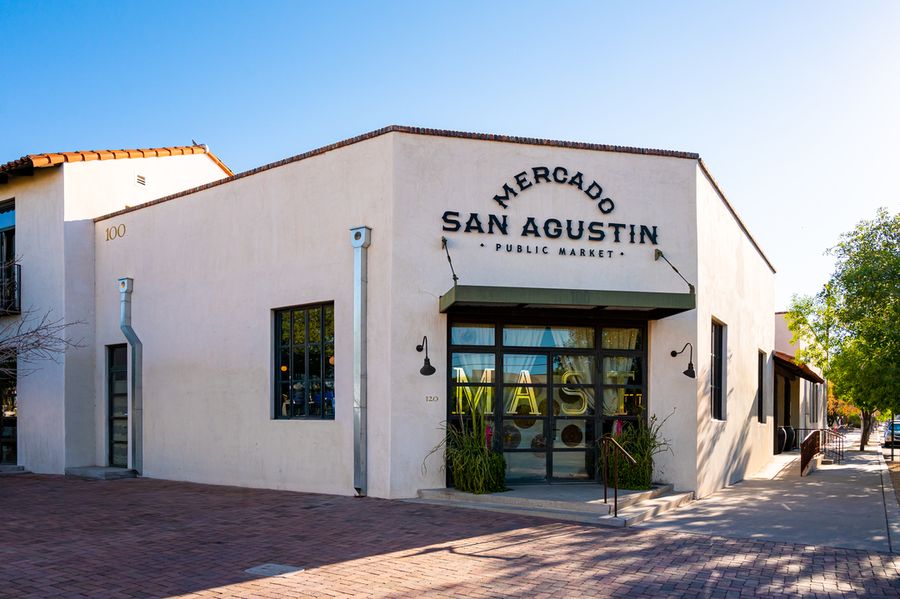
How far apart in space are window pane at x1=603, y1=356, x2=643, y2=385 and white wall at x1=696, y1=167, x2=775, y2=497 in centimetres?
92

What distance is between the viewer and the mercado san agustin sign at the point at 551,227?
11836mm

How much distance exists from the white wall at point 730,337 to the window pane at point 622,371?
0.92 m

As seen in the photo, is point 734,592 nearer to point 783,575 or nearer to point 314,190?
point 783,575

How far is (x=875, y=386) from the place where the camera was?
17781 mm

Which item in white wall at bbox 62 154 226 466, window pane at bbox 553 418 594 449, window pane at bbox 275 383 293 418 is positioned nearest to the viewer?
window pane at bbox 553 418 594 449

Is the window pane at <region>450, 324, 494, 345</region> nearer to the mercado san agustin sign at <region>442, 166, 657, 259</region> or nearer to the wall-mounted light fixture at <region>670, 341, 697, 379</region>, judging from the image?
the mercado san agustin sign at <region>442, 166, 657, 259</region>

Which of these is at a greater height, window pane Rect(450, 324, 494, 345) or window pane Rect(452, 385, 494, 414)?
window pane Rect(450, 324, 494, 345)

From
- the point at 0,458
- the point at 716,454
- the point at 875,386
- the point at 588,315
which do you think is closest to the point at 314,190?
the point at 588,315

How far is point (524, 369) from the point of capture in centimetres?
1205

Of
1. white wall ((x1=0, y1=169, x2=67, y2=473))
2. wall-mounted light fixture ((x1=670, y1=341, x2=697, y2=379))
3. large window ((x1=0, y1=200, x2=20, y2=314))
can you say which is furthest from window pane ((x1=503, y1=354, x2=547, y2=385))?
large window ((x1=0, y1=200, x2=20, y2=314))

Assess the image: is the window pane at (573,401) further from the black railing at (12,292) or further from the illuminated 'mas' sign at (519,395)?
the black railing at (12,292)

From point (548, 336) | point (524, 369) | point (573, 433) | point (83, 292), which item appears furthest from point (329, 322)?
point (83, 292)

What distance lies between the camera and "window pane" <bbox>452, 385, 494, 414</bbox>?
1171 centimetres

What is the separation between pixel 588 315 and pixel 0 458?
1345 cm
